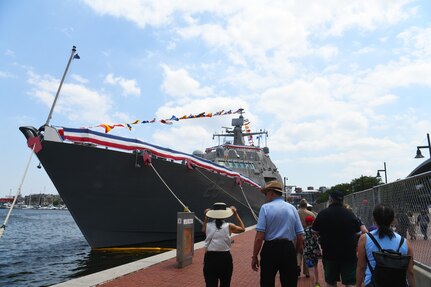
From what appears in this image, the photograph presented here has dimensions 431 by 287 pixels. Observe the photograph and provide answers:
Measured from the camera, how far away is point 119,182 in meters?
11.8

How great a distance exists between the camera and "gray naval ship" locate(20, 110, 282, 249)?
10.7m

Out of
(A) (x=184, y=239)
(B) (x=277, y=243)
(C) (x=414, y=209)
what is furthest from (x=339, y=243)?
(A) (x=184, y=239)

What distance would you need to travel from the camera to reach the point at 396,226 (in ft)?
17.3

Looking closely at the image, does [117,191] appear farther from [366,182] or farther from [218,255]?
[366,182]

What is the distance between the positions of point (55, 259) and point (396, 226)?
10.8 metres

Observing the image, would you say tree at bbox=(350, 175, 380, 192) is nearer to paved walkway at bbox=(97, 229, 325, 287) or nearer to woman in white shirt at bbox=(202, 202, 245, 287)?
paved walkway at bbox=(97, 229, 325, 287)

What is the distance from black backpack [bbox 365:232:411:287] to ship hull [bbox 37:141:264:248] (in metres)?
9.20

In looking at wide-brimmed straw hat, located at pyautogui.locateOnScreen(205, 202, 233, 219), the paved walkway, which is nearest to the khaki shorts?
wide-brimmed straw hat, located at pyautogui.locateOnScreen(205, 202, 233, 219)

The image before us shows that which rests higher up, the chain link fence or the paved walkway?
the chain link fence

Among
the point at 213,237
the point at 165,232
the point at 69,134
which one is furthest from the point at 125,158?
the point at 213,237

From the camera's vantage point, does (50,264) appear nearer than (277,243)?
No

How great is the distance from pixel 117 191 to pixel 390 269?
10.4 m

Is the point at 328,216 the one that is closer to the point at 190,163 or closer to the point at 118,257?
the point at 118,257

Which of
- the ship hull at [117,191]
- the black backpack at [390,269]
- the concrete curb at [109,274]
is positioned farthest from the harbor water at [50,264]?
the black backpack at [390,269]
